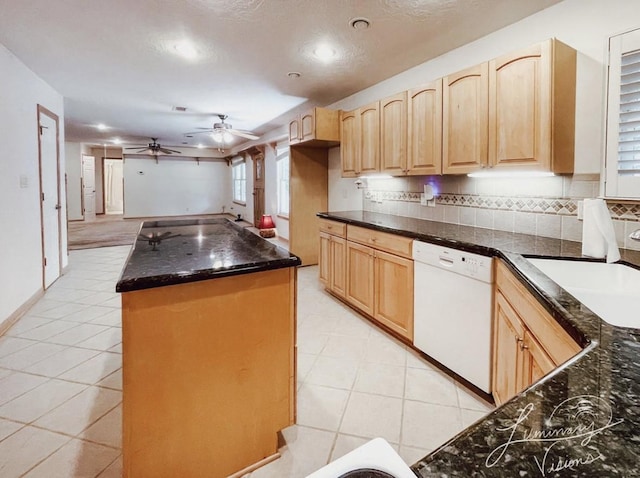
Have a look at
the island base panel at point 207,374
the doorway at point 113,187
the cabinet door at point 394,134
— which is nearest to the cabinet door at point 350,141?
the cabinet door at point 394,134

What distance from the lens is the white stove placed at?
1.52 feet

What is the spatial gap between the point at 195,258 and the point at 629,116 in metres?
2.28

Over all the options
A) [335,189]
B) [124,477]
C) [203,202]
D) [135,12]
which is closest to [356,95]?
[335,189]

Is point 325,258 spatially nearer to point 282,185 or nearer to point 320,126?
point 320,126

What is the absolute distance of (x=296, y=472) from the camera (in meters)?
1.55

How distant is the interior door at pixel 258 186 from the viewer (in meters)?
8.39

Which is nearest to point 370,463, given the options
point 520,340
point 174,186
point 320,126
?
point 520,340

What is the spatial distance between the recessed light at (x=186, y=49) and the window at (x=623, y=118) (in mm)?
2920

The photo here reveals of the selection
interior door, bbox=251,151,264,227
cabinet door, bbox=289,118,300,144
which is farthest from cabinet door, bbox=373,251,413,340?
interior door, bbox=251,151,264,227

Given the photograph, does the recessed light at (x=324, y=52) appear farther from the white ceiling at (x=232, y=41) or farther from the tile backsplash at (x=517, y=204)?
the tile backsplash at (x=517, y=204)

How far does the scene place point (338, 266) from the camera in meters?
3.60

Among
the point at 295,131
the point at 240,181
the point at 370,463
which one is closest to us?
the point at 370,463

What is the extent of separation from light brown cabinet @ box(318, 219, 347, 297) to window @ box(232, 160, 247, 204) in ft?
22.6

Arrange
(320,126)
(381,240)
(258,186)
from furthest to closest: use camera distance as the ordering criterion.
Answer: (258,186)
(320,126)
(381,240)
